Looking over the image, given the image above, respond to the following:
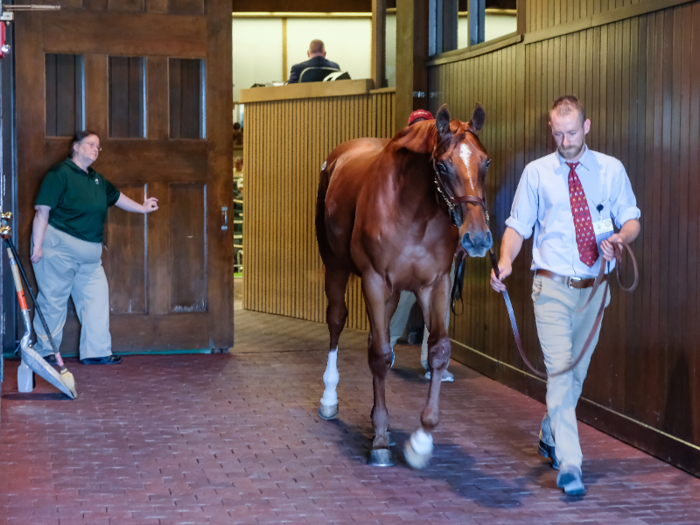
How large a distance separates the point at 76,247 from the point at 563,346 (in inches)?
145

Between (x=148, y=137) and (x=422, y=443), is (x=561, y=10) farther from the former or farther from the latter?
(x=148, y=137)

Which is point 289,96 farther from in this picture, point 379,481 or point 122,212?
point 379,481

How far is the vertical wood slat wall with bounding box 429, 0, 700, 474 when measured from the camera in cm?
370

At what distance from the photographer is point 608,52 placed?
428 centimetres

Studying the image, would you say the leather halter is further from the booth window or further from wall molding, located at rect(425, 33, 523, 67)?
the booth window

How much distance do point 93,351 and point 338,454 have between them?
270cm

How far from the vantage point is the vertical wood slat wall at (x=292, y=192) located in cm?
748

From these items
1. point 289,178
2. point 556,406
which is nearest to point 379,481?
point 556,406

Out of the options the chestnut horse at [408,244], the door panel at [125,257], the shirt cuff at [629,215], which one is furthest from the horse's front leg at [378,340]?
the door panel at [125,257]

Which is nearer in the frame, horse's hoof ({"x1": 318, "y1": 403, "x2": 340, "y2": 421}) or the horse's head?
the horse's head

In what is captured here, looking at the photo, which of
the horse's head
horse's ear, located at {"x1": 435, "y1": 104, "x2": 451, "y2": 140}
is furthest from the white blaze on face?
horse's ear, located at {"x1": 435, "y1": 104, "x2": 451, "y2": 140}

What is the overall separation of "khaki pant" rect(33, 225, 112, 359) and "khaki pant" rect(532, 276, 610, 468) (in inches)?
141

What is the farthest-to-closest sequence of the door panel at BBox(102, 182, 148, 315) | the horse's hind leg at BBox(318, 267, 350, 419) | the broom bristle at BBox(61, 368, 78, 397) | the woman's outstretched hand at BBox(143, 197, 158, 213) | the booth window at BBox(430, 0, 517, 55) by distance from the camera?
the door panel at BBox(102, 182, 148, 315)
the woman's outstretched hand at BBox(143, 197, 158, 213)
the booth window at BBox(430, 0, 517, 55)
the broom bristle at BBox(61, 368, 78, 397)
the horse's hind leg at BBox(318, 267, 350, 419)

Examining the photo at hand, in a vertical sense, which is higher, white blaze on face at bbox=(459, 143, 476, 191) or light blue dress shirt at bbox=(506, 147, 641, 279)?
white blaze on face at bbox=(459, 143, 476, 191)
